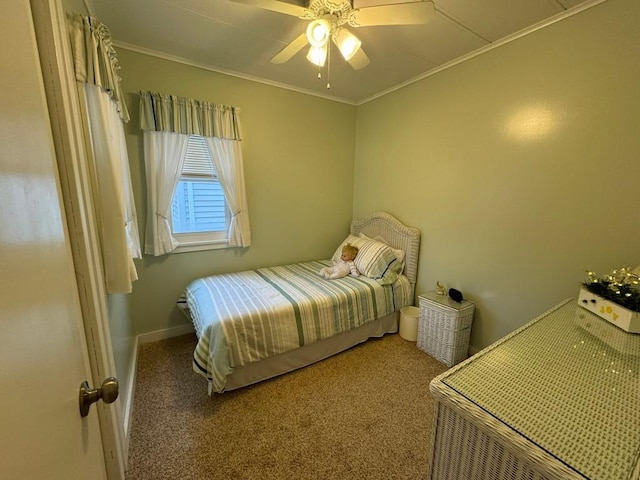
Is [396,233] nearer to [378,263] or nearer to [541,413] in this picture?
[378,263]

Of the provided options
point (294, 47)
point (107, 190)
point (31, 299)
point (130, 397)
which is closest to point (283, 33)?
point (294, 47)

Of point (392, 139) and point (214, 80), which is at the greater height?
point (214, 80)

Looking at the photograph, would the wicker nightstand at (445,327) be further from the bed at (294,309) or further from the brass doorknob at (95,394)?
the brass doorknob at (95,394)

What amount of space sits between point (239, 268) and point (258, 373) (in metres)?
1.26

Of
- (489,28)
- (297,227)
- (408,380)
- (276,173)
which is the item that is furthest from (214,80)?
(408,380)

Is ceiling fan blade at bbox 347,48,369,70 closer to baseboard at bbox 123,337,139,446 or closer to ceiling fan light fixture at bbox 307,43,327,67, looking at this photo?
ceiling fan light fixture at bbox 307,43,327,67

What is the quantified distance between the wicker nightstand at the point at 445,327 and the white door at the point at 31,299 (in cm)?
229

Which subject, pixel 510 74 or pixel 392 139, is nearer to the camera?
pixel 510 74

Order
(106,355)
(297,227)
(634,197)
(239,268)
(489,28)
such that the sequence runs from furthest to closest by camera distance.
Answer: (297,227)
(239,268)
(489,28)
(634,197)
(106,355)

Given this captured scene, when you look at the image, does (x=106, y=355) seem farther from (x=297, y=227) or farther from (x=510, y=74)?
(x=510, y=74)

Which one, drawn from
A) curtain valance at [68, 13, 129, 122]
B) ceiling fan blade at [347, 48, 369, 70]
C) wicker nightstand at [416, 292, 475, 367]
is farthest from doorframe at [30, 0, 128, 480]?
wicker nightstand at [416, 292, 475, 367]

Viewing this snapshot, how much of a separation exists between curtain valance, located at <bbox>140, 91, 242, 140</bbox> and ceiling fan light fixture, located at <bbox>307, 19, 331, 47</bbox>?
1.34 m

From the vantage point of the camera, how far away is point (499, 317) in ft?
7.25

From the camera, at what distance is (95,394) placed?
656mm
